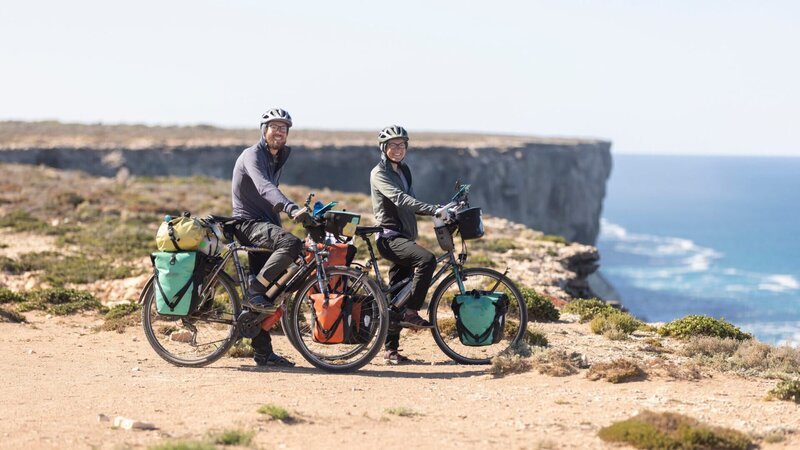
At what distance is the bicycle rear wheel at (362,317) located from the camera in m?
9.45

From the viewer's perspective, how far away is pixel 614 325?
12.4 m

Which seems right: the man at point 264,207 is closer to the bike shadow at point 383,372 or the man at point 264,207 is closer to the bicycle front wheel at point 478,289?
the bike shadow at point 383,372

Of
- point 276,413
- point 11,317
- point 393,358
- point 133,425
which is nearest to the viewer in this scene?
point 133,425

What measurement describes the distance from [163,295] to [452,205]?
10.2 feet

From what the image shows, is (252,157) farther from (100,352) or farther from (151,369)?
(100,352)

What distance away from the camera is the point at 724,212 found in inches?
7584

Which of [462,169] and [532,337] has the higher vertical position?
[462,169]

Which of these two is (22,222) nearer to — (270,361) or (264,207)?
(270,361)

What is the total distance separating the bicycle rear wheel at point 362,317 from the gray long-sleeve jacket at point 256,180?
2.93 ft

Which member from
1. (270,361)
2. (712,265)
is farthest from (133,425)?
(712,265)

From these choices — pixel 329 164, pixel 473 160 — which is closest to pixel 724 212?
pixel 473 160

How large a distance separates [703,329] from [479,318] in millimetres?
3634

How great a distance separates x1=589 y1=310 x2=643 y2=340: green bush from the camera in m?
12.2

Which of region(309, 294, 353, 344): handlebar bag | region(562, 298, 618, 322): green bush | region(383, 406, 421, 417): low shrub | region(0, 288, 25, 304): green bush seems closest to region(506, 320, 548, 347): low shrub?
region(309, 294, 353, 344): handlebar bag
